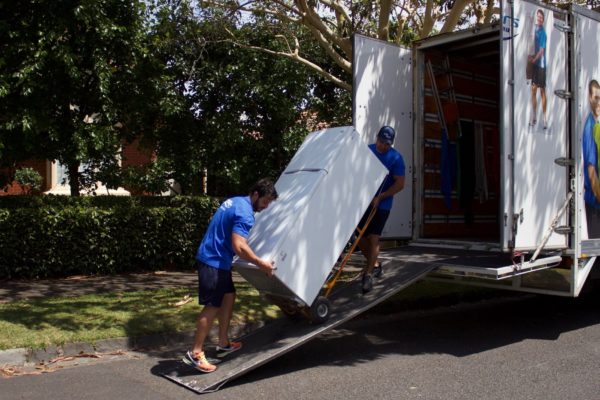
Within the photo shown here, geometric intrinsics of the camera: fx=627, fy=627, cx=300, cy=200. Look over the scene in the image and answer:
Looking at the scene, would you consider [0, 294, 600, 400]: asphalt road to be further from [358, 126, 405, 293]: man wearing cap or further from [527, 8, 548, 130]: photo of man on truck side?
[527, 8, 548, 130]: photo of man on truck side

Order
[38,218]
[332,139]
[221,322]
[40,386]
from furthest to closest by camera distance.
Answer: [38,218] < [332,139] < [221,322] < [40,386]

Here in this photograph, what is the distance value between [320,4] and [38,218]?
242 inches

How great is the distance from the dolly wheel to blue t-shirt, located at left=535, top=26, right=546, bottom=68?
311 centimetres

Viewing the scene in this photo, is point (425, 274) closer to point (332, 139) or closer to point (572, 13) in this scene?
point (332, 139)

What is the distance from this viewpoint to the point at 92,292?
8.69 meters

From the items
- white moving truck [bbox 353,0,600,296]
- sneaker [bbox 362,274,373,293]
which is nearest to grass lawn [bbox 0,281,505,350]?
white moving truck [bbox 353,0,600,296]

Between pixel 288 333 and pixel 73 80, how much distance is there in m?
5.91

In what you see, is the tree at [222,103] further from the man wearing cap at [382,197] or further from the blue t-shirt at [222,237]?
the blue t-shirt at [222,237]

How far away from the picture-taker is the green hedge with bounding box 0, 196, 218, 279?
31.3 feet

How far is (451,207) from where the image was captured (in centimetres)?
841

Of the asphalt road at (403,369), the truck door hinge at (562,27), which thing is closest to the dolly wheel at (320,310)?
the asphalt road at (403,369)

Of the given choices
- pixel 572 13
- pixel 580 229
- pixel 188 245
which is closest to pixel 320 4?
pixel 188 245

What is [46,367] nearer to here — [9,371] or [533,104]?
[9,371]

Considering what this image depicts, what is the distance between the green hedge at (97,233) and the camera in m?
9.53
